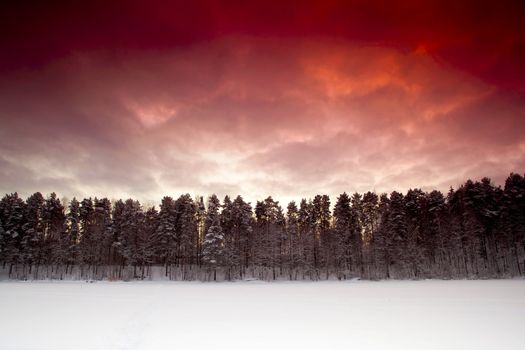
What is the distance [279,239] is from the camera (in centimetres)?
8338

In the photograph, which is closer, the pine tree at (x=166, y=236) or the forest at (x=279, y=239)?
the forest at (x=279, y=239)

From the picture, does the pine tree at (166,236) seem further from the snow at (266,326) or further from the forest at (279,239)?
the snow at (266,326)

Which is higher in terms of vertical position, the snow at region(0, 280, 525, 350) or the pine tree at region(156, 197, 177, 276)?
the pine tree at region(156, 197, 177, 276)

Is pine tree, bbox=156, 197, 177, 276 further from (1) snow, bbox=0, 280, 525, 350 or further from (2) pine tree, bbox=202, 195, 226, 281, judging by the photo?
(1) snow, bbox=0, 280, 525, 350

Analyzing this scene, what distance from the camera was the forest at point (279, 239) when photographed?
70250mm

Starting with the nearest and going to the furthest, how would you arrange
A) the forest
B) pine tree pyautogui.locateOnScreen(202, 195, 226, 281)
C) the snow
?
the snow, the forest, pine tree pyautogui.locateOnScreen(202, 195, 226, 281)

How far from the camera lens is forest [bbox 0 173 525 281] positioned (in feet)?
230

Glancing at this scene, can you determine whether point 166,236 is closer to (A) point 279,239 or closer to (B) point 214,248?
(B) point 214,248

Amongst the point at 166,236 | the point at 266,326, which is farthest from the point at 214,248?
the point at 266,326

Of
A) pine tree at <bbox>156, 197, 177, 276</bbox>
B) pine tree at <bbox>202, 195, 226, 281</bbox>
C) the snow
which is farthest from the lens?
pine tree at <bbox>156, 197, 177, 276</bbox>

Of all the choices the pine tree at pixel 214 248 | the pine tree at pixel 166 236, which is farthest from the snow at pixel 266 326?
the pine tree at pixel 166 236

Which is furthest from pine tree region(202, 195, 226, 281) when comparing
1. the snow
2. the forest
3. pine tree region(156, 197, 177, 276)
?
the snow

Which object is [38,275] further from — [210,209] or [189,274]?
[210,209]

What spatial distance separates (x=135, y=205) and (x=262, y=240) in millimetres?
36056
